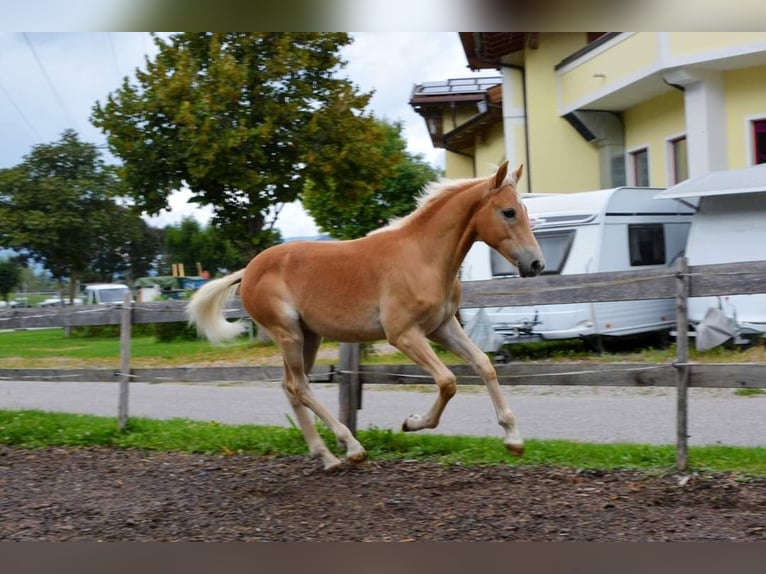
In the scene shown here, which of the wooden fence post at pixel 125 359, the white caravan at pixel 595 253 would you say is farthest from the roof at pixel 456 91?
the wooden fence post at pixel 125 359

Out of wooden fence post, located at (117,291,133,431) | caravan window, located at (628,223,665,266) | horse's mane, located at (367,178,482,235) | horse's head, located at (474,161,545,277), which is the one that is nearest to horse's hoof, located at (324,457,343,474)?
horse's mane, located at (367,178,482,235)

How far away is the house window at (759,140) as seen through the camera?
13312 mm

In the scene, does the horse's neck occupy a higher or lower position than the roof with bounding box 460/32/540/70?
lower

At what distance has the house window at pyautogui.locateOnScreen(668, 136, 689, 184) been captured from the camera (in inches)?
583

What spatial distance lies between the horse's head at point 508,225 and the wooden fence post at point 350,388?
2.00 metres

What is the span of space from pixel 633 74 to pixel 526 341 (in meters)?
5.31

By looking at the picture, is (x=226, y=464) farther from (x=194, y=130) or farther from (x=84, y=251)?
(x=84, y=251)

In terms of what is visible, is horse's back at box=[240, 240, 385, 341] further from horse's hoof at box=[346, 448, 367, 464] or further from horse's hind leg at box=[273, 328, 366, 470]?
horse's hoof at box=[346, 448, 367, 464]

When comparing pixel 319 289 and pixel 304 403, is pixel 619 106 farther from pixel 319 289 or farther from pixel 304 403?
pixel 304 403

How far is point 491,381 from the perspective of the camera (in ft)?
17.2

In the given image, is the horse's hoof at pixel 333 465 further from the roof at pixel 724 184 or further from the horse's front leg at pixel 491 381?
the roof at pixel 724 184

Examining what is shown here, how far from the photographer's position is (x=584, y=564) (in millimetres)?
4059

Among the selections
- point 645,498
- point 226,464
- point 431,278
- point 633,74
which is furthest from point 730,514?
point 633,74

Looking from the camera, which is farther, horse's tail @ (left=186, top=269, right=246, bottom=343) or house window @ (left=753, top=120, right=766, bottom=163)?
house window @ (left=753, top=120, right=766, bottom=163)
